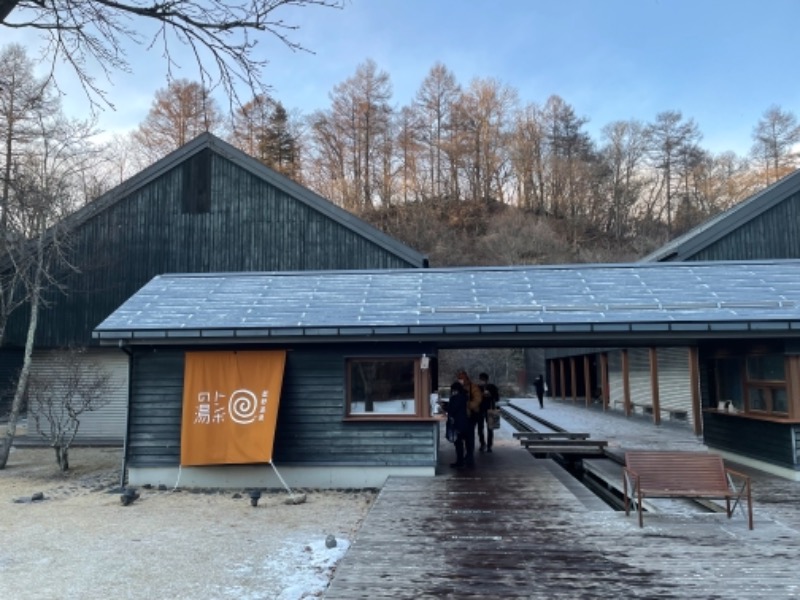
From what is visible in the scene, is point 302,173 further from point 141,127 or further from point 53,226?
point 53,226

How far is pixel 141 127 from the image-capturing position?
126ft

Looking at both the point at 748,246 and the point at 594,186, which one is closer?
the point at 748,246

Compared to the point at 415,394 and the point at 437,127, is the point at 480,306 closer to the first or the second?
the point at 415,394

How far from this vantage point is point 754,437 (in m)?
11.7

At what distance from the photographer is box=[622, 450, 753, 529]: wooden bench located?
7117mm

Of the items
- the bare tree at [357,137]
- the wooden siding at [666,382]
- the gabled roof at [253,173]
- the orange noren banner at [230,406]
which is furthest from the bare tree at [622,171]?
the orange noren banner at [230,406]

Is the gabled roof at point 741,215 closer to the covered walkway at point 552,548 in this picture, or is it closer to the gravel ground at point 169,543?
the covered walkway at point 552,548

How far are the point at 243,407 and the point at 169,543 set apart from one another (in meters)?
3.36

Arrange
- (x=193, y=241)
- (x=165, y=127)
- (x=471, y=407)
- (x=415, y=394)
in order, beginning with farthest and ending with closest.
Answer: (x=165, y=127) < (x=193, y=241) < (x=471, y=407) < (x=415, y=394)

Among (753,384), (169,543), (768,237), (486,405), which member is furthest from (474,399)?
(768,237)

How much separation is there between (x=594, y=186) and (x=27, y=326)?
1781 inches

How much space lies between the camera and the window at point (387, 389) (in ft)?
35.2

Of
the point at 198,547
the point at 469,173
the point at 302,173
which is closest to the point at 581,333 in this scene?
the point at 198,547

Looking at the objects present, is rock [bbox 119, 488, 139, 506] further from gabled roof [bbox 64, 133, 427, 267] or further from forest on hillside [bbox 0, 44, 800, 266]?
forest on hillside [bbox 0, 44, 800, 266]
